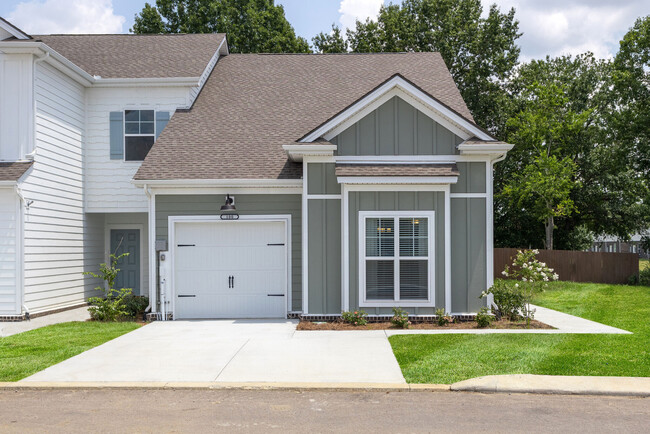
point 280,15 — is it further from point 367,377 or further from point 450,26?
point 367,377

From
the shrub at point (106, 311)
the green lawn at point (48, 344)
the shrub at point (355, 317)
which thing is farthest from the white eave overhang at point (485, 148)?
the shrub at point (106, 311)

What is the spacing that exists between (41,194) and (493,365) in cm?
1046

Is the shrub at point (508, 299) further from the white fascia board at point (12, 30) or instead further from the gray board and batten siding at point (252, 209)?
the white fascia board at point (12, 30)

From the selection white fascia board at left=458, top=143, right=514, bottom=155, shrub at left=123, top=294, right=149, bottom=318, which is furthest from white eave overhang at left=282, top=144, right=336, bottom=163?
shrub at left=123, top=294, right=149, bottom=318

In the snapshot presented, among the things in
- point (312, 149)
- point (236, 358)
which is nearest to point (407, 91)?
point (312, 149)

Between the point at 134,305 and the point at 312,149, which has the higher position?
the point at 312,149

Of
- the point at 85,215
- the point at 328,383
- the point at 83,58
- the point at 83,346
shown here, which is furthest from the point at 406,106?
the point at 83,58

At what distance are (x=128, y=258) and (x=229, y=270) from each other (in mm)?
4812

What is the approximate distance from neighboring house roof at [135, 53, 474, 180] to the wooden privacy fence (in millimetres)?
11158

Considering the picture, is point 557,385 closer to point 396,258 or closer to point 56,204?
point 396,258

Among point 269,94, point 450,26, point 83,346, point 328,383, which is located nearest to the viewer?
point 328,383

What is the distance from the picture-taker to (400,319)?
11.5 metres

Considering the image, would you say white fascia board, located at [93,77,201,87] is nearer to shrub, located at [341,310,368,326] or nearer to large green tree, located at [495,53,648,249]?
shrub, located at [341,310,368,326]

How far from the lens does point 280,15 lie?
33562 millimetres
